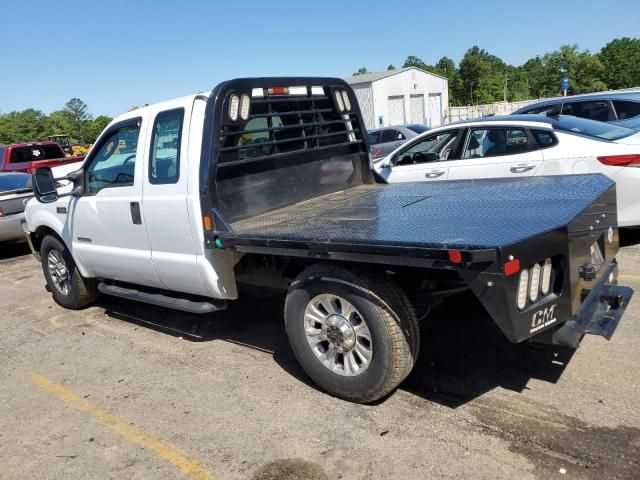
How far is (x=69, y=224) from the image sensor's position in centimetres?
574

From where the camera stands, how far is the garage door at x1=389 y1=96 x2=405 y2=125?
4581 cm

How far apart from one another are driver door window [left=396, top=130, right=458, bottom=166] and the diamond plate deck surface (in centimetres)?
215

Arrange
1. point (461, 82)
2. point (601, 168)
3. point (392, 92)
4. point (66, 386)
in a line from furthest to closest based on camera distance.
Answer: point (461, 82) < point (392, 92) < point (601, 168) < point (66, 386)

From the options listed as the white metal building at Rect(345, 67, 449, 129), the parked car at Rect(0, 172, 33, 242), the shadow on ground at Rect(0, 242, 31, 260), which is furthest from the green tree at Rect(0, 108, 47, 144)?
the parked car at Rect(0, 172, 33, 242)

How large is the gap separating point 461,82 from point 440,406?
83.1m

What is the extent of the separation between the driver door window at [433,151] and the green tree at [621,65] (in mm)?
88149

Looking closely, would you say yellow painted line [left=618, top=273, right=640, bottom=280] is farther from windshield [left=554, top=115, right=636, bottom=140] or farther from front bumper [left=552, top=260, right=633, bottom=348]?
front bumper [left=552, top=260, right=633, bottom=348]

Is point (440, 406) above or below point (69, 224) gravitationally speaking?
below

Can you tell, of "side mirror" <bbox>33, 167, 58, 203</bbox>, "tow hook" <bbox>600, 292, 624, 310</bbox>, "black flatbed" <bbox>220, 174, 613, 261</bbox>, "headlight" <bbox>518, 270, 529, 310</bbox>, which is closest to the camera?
"headlight" <bbox>518, 270, 529, 310</bbox>

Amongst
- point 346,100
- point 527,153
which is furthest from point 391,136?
point 346,100

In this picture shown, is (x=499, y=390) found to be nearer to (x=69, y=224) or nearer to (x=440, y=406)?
(x=440, y=406)

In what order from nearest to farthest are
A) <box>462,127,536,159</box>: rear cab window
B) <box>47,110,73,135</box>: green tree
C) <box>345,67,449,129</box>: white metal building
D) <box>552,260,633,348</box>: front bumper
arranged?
1. <box>552,260,633,348</box>: front bumper
2. <box>462,127,536,159</box>: rear cab window
3. <box>345,67,449,129</box>: white metal building
4. <box>47,110,73,135</box>: green tree

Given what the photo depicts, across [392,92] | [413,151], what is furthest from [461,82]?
[413,151]

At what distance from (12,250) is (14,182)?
1.46 meters
